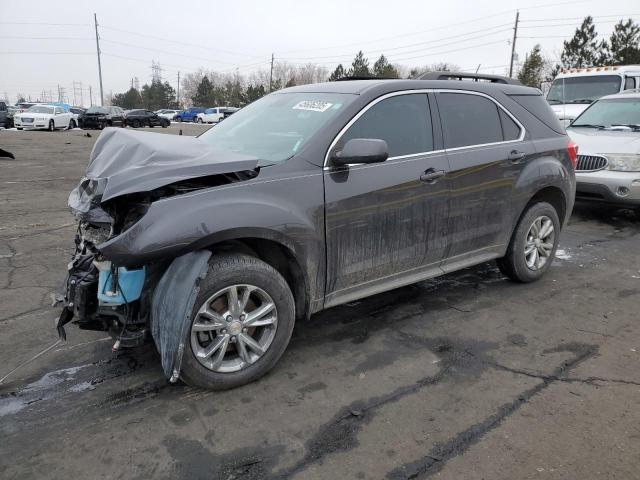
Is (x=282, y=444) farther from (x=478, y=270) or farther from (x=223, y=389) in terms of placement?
(x=478, y=270)

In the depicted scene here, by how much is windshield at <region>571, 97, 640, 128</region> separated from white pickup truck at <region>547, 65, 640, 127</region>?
8.47 feet

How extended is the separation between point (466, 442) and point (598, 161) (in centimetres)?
631

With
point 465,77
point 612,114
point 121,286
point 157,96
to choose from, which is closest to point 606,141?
point 612,114

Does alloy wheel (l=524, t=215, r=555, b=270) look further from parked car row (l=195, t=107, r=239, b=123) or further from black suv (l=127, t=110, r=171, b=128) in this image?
parked car row (l=195, t=107, r=239, b=123)

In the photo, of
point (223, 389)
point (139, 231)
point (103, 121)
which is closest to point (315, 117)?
point (139, 231)

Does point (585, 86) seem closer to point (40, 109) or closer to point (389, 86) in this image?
point (389, 86)

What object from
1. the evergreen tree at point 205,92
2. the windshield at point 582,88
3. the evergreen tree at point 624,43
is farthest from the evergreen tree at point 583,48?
the evergreen tree at point 205,92

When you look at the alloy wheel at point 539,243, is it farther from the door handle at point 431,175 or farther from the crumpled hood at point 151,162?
the crumpled hood at point 151,162

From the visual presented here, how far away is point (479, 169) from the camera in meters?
4.10

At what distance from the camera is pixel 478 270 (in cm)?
539

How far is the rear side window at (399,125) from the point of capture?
11.6 ft

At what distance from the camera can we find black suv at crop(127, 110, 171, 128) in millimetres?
38438

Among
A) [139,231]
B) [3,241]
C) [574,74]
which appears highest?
[574,74]

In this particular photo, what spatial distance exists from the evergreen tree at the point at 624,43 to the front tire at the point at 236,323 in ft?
129
